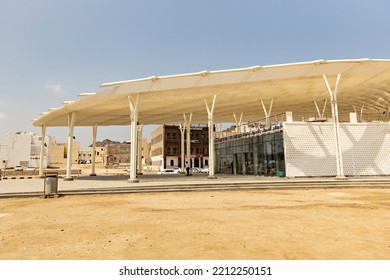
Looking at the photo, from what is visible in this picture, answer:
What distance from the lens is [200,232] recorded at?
258 inches

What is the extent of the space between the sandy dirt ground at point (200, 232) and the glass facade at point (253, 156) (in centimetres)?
1483

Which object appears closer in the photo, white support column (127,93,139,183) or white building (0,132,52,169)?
white support column (127,93,139,183)

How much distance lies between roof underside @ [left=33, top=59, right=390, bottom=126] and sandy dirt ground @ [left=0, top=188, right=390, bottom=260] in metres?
12.5

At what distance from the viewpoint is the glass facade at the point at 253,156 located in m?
25.5

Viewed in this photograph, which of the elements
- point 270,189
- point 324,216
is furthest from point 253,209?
point 270,189

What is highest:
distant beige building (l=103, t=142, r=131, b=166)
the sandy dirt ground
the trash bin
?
distant beige building (l=103, t=142, r=131, b=166)

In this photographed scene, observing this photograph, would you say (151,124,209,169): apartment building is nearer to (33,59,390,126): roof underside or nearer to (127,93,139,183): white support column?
(33,59,390,126): roof underside

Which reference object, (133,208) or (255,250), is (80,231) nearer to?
(133,208)

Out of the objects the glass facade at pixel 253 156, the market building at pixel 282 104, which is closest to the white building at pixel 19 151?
the market building at pixel 282 104

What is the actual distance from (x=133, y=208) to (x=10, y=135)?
3817 inches

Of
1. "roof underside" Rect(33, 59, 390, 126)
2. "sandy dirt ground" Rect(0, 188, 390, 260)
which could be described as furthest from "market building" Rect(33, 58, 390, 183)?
"sandy dirt ground" Rect(0, 188, 390, 260)

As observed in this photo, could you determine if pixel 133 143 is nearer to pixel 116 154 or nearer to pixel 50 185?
pixel 50 185

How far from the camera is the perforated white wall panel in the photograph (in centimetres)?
2438

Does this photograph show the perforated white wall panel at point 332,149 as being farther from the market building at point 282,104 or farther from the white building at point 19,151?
the white building at point 19,151
